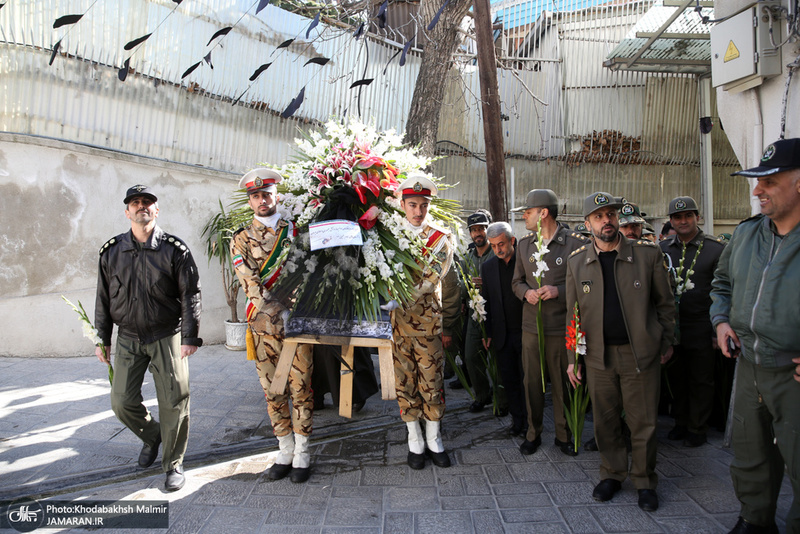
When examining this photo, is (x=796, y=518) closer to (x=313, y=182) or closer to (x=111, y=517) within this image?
(x=313, y=182)

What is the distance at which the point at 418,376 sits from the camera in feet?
13.1

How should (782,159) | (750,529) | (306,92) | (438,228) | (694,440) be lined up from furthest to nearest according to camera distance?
1. (306,92)
2. (694,440)
3. (438,228)
4. (750,529)
5. (782,159)

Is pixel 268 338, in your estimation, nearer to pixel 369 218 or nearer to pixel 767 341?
pixel 369 218

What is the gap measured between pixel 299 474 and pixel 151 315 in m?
1.58

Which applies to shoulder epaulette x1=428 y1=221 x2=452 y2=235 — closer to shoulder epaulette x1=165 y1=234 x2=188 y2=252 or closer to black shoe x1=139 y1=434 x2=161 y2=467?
shoulder epaulette x1=165 y1=234 x2=188 y2=252

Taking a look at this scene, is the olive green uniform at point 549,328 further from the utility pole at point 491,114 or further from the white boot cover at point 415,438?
the utility pole at point 491,114

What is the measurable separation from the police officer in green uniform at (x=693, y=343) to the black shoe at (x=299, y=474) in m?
3.17

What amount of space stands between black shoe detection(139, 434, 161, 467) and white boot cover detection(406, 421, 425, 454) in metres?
1.99

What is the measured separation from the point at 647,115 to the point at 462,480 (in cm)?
982

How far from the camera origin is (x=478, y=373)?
16.9 feet

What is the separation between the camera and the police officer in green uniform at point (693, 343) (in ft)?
14.0

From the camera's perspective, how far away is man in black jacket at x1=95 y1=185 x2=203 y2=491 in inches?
142

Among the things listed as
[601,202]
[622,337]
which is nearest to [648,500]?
[622,337]

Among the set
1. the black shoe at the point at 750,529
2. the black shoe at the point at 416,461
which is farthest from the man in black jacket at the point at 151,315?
the black shoe at the point at 750,529
